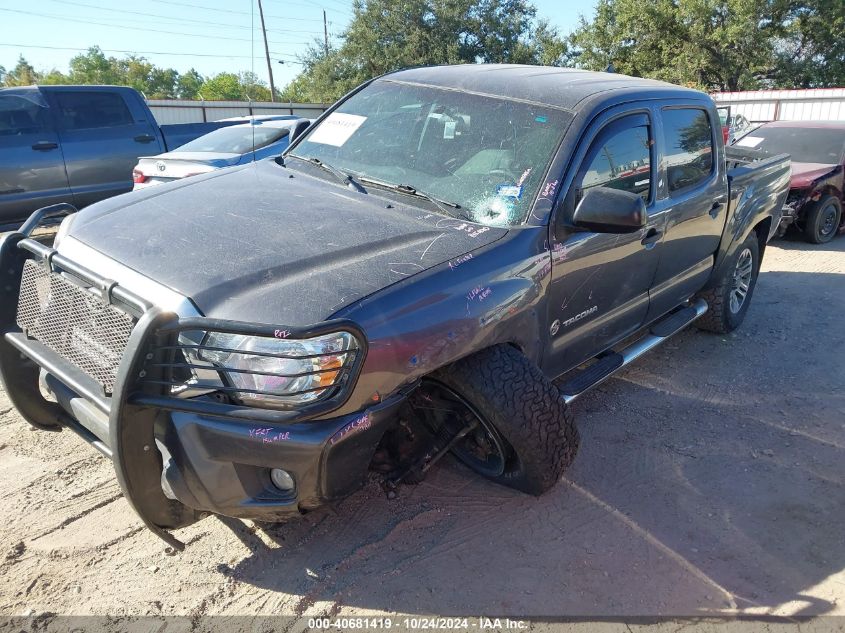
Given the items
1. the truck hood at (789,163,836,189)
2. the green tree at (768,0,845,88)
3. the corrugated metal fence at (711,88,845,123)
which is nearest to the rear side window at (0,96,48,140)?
the truck hood at (789,163,836,189)

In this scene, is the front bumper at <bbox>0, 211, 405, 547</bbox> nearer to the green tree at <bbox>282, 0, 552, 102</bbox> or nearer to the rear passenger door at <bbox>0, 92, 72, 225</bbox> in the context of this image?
the rear passenger door at <bbox>0, 92, 72, 225</bbox>

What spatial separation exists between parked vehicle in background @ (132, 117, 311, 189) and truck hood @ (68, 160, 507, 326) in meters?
3.64

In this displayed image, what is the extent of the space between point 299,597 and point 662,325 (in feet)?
9.79

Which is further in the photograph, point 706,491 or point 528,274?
point 706,491

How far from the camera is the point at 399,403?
8.08 ft

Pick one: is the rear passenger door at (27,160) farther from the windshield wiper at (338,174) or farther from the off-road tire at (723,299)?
the off-road tire at (723,299)

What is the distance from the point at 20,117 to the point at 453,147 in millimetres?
6662

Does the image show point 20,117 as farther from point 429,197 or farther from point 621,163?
point 621,163

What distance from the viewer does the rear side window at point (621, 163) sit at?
3.30 m

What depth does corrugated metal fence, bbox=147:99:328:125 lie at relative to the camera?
855 inches

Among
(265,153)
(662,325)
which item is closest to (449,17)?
(265,153)

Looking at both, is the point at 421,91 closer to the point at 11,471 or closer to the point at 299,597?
the point at 299,597

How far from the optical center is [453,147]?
3375 mm

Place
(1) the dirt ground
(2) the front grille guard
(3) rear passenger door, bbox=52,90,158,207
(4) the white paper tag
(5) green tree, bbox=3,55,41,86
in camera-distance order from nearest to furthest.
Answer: (2) the front grille guard, (1) the dirt ground, (3) rear passenger door, bbox=52,90,158,207, (4) the white paper tag, (5) green tree, bbox=3,55,41,86
